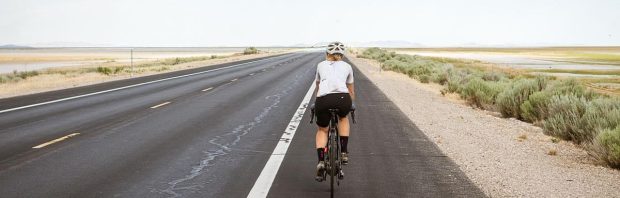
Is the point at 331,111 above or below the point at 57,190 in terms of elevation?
above

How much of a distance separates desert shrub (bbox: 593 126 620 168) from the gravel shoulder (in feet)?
Result: 0.48

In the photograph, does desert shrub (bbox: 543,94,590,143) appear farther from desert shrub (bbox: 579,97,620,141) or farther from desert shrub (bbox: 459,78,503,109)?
desert shrub (bbox: 459,78,503,109)

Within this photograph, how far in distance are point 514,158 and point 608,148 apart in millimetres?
1333

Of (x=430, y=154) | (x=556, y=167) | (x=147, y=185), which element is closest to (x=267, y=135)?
(x=430, y=154)

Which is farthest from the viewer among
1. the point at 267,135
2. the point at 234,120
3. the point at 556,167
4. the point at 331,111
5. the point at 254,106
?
the point at 254,106

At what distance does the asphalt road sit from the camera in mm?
6293

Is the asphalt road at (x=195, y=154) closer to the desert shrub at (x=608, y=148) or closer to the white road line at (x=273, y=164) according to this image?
the white road line at (x=273, y=164)

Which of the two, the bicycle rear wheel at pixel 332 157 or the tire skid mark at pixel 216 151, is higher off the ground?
the bicycle rear wheel at pixel 332 157

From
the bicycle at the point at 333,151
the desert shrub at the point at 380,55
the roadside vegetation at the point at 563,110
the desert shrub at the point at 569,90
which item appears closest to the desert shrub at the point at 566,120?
the roadside vegetation at the point at 563,110

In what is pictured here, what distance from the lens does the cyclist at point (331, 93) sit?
6.01 metres

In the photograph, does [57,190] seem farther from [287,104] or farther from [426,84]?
[426,84]

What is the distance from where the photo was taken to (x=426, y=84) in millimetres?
28578

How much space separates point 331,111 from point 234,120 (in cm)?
653

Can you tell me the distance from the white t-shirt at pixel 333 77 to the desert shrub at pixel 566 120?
20.4ft
